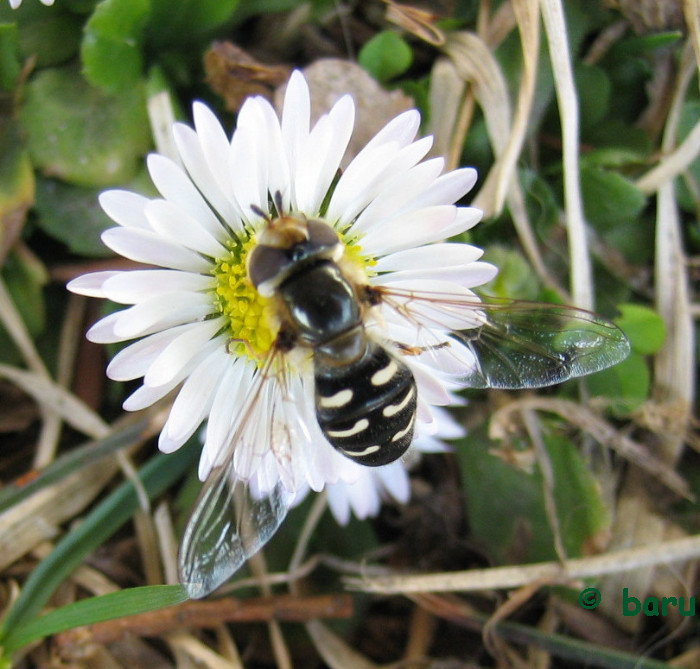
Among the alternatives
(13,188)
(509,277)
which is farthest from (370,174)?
(13,188)

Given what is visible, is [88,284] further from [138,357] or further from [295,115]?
[295,115]

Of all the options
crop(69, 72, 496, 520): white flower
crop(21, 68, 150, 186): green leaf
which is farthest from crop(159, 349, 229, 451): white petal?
crop(21, 68, 150, 186): green leaf

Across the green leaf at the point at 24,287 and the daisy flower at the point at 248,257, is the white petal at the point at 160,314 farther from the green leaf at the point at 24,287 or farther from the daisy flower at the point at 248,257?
the green leaf at the point at 24,287

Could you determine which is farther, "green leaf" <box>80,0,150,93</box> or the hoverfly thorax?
"green leaf" <box>80,0,150,93</box>

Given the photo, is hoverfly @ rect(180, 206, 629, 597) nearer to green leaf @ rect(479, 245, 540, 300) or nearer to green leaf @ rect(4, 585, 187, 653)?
green leaf @ rect(4, 585, 187, 653)

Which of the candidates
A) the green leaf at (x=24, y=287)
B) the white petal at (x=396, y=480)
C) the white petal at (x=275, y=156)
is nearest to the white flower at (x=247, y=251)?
the white petal at (x=275, y=156)

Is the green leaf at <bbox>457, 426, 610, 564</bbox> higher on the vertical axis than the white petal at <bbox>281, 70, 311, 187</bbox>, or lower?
lower

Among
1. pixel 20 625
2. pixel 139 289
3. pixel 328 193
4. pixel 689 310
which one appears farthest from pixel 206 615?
pixel 689 310
